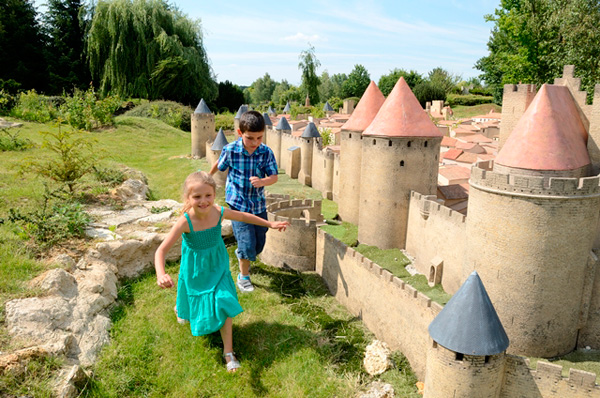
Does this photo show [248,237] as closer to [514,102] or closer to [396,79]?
[514,102]

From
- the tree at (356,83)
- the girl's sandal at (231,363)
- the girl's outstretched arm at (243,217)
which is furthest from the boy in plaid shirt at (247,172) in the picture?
the tree at (356,83)

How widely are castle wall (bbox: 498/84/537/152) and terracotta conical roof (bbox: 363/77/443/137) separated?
107 inches

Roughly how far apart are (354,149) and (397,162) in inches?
153

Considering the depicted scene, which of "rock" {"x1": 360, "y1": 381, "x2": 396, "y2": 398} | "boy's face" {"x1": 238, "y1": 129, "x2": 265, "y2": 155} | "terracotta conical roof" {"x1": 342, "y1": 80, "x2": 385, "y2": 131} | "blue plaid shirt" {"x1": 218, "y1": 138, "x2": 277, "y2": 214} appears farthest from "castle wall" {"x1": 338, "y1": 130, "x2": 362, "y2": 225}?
"rock" {"x1": 360, "y1": 381, "x2": 396, "y2": 398}

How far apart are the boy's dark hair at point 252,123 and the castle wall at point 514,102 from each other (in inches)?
471

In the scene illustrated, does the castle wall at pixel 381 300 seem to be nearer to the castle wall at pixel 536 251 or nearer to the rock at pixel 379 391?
the rock at pixel 379 391

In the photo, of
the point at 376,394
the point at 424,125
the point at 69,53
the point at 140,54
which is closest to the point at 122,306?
the point at 376,394

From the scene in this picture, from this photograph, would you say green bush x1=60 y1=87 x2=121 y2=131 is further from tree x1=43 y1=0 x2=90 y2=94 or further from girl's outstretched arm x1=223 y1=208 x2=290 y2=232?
girl's outstretched arm x1=223 y1=208 x2=290 y2=232

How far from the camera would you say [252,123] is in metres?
7.55

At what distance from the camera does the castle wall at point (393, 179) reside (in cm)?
1594

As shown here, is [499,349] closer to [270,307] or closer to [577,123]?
[270,307]

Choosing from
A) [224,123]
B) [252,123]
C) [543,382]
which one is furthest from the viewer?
[224,123]

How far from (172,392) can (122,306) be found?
2108mm

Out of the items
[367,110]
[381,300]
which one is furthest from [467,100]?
[381,300]
